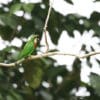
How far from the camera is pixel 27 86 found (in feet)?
6.18

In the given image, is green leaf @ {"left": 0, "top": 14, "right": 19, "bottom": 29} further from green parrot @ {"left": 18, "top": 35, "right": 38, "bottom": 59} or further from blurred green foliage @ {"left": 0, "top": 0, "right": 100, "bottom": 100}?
green parrot @ {"left": 18, "top": 35, "right": 38, "bottom": 59}

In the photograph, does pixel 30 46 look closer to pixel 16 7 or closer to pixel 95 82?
pixel 95 82

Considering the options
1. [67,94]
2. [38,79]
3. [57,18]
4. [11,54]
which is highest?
[57,18]

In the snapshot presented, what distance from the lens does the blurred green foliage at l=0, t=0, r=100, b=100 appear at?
175 cm

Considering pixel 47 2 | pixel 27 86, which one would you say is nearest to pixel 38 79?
pixel 27 86

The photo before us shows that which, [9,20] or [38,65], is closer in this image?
[9,20]

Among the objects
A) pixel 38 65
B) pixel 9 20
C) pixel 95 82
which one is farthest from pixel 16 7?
pixel 95 82

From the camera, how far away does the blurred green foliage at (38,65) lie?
1.75m

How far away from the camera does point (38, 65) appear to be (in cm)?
185

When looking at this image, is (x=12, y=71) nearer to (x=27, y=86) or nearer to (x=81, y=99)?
(x=27, y=86)

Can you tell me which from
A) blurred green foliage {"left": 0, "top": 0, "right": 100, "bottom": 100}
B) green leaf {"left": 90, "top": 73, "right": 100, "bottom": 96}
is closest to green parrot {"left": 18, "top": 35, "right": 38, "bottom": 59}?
green leaf {"left": 90, "top": 73, "right": 100, "bottom": 96}

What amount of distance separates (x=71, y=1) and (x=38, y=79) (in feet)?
1.26

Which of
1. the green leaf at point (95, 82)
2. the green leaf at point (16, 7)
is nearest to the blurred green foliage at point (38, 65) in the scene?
the green leaf at point (16, 7)

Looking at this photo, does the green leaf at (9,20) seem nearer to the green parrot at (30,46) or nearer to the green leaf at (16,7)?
the green leaf at (16,7)
